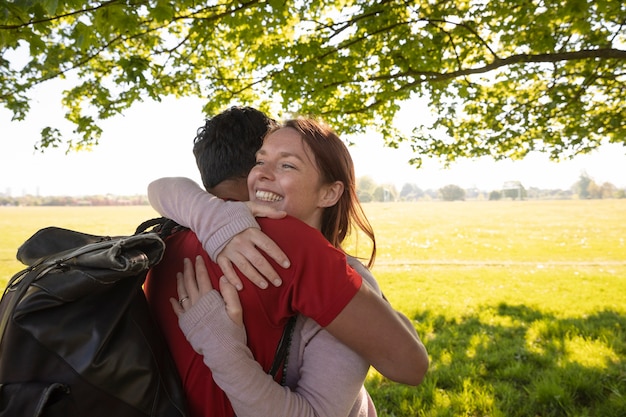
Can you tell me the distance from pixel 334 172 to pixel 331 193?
0.10 m

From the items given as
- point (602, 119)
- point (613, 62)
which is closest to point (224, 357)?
point (613, 62)

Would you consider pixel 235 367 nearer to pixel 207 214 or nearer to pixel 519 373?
pixel 207 214

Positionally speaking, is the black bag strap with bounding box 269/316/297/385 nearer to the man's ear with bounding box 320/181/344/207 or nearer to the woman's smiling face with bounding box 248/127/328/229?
the woman's smiling face with bounding box 248/127/328/229

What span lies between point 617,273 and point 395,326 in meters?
15.8

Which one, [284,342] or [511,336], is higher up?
[284,342]

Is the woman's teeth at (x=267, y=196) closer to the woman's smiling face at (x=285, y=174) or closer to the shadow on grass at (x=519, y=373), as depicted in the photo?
the woman's smiling face at (x=285, y=174)

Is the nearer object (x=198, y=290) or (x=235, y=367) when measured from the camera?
(x=235, y=367)

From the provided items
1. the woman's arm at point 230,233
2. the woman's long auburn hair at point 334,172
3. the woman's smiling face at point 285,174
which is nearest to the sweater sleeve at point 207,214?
the woman's arm at point 230,233

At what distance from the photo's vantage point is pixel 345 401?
57.2 inches

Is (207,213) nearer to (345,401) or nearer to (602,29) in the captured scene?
(345,401)

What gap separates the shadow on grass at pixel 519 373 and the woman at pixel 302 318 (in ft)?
9.68

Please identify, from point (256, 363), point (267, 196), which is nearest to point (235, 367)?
point (256, 363)

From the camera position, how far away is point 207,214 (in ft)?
4.98

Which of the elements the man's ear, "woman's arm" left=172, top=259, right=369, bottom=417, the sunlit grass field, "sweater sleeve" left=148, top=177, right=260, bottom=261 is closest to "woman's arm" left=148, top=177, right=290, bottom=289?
"sweater sleeve" left=148, top=177, right=260, bottom=261
